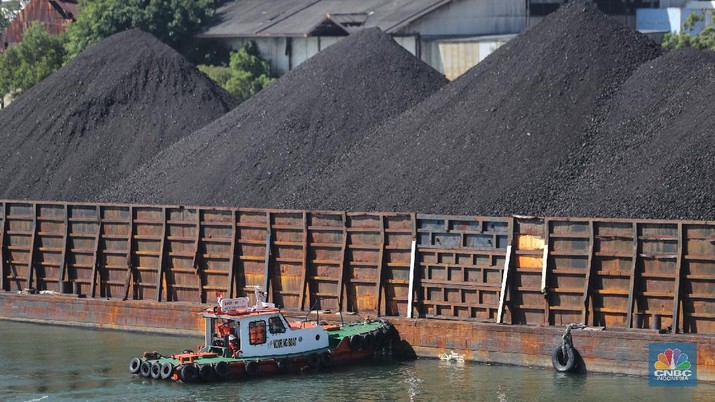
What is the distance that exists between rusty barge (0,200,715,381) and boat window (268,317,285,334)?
2997mm

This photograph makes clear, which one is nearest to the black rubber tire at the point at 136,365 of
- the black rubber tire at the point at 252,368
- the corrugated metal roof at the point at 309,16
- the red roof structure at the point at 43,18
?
the black rubber tire at the point at 252,368

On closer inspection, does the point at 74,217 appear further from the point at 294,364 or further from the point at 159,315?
the point at 294,364

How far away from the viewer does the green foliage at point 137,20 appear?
7888cm

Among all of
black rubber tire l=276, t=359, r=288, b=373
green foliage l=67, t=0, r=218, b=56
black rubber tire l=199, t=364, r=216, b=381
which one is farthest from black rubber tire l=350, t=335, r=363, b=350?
green foliage l=67, t=0, r=218, b=56

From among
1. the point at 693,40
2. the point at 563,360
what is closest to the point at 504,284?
the point at 563,360

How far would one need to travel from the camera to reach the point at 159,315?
39438 millimetres

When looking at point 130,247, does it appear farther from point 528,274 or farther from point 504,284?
point 528,274

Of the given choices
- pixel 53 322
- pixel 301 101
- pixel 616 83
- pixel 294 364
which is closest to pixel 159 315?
pixel 53 322

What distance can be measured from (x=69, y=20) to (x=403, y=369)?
61067mm

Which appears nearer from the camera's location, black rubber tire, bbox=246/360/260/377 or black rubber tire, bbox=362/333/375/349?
black rubber tire, bbox=246/360/260/377

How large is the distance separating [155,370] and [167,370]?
32 centimetres

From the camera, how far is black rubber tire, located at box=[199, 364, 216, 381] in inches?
1299

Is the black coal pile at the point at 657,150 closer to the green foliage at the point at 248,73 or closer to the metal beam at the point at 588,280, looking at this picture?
the metal beam at the point at 588,280

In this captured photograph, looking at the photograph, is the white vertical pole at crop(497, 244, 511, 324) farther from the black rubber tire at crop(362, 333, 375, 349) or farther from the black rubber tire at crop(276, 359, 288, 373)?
the black rubber tire at crop(276, 359, 288, 373)
